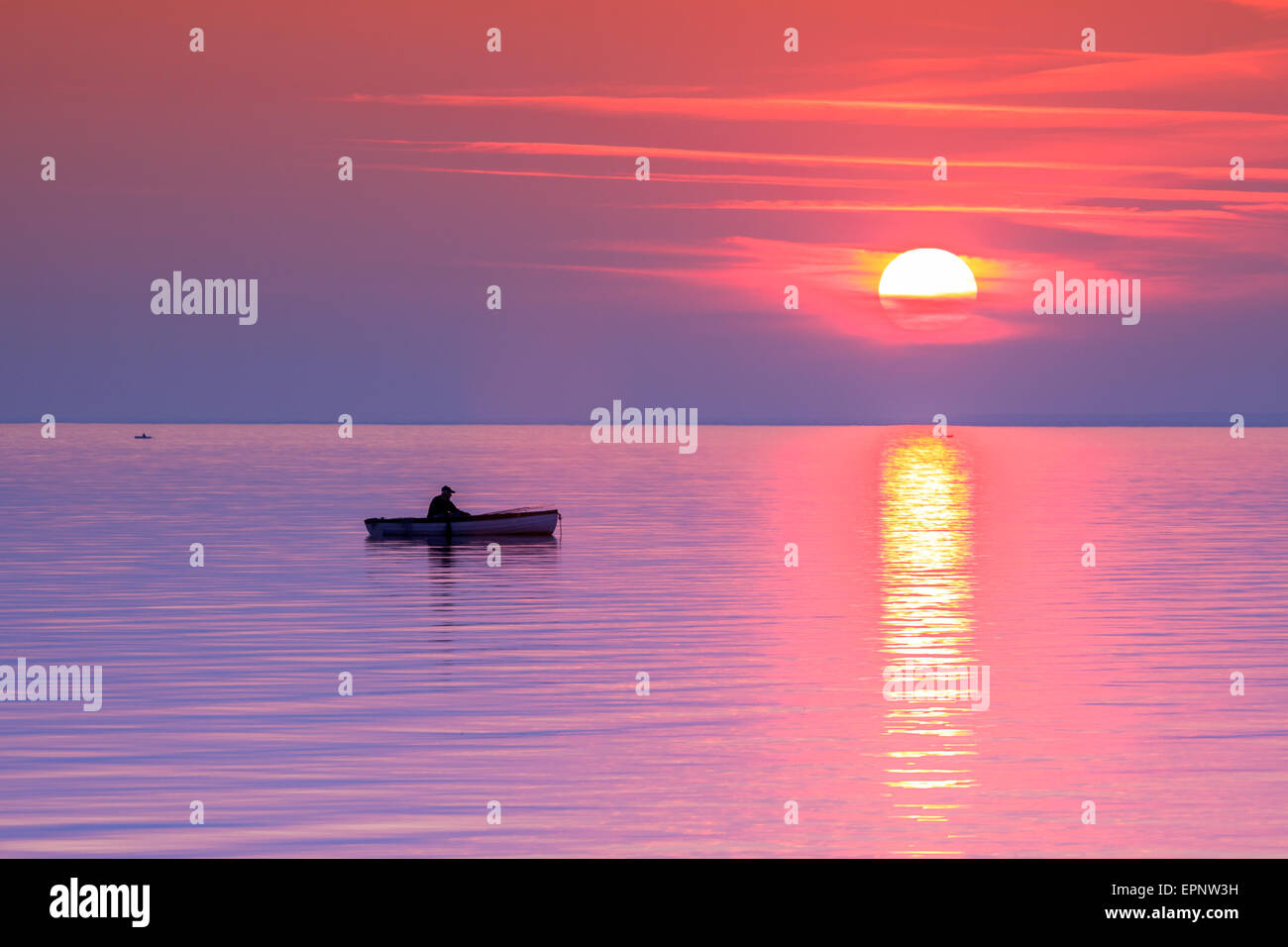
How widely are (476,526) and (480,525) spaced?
0.58 feet

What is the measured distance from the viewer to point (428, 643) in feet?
111

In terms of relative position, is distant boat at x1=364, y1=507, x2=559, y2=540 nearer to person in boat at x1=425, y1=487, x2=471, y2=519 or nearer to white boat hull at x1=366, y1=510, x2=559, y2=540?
white boat hull at x1=366, y1=510, x2=559, y2=540

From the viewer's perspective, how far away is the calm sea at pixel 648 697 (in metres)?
18.1

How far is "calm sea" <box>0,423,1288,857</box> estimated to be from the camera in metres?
18.1

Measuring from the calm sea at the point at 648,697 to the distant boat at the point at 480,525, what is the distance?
68cm

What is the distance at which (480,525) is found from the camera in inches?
2479

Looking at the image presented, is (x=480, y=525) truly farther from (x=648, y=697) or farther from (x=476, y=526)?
(x=648, y=697)

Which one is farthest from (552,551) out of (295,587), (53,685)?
(53,685)
